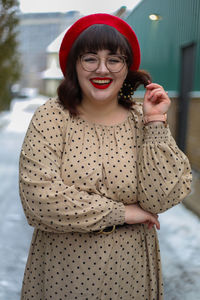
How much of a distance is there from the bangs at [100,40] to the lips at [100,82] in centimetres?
11

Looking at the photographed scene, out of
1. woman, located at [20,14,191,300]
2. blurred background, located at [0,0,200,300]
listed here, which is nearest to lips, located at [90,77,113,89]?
woman, located at [20,14,191,300]

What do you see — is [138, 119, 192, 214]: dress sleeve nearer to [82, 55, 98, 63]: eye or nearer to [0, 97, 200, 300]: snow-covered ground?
[82, 55, 98, 63]: eye

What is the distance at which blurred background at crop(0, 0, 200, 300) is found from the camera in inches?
106

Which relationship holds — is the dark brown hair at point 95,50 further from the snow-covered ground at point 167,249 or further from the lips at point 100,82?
the snow-covered ground at point 167,249

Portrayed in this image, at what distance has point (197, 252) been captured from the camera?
3.46m

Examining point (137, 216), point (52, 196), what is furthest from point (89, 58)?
point (137, 216)

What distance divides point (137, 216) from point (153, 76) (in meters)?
3.33

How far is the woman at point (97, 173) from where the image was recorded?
133 cm

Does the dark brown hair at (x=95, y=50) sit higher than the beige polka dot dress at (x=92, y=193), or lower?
higher

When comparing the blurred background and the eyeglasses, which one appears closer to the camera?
the eyeglasses

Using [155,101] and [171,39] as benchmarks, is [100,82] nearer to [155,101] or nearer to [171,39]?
[155,101]

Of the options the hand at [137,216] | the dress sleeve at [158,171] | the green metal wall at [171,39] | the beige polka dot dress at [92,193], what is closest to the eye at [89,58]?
the beige polka dot dress at [92,193]

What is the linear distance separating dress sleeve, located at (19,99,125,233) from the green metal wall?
7.33ft

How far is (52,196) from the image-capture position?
1.29 metres
